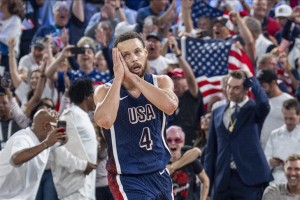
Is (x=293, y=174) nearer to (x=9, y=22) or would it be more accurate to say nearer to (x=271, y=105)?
(x=271, y=105)

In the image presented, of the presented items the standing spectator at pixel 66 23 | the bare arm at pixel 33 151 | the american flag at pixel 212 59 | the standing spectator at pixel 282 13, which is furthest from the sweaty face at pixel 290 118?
the standing spectator at pixel 66 23

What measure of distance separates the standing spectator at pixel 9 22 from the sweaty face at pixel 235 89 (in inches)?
201

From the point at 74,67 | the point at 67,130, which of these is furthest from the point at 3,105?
the point at 74,67

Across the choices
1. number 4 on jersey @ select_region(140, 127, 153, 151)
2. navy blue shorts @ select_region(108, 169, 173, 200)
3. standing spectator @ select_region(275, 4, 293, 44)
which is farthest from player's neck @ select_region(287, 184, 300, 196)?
standing spectator @ select_region(275, 4, 293, 44)

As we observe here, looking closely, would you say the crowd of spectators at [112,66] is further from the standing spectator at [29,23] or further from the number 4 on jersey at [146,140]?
the number 4 on jersey at [146,140]

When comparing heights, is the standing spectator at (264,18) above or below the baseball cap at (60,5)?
below

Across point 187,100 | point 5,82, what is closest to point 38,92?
point 5,82

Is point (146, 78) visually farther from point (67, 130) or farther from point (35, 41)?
point (35, 41)

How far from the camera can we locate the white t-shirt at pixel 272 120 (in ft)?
44.0

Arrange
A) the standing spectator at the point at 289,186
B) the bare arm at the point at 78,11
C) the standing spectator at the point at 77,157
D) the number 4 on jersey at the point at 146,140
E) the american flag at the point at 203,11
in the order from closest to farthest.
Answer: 1. the number 4 on jersey at the point at 146,140
2. the standing spectator at the point at 289,186
3. the standing spectator at the point at 77,157
4. the american flag at the point at 203,11
5. the bare arm at the point at 78,11

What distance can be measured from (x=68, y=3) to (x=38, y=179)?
6.75 m

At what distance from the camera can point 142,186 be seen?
28.1 ft

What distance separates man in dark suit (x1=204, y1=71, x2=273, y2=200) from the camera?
12.3 m

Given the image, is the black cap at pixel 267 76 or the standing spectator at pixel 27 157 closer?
the standing spectator at pixel 27 157
